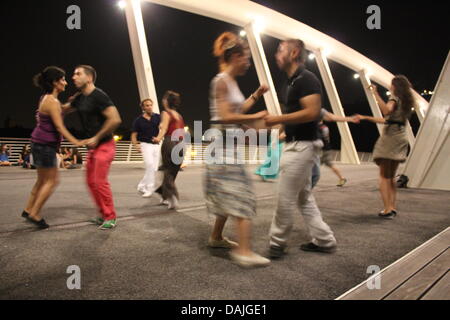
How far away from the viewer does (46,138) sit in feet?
9.36

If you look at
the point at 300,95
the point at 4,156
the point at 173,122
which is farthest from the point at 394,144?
the point at 4,156

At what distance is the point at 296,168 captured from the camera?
6.92 feet

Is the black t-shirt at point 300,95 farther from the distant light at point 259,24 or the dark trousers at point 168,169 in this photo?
the distant light at point 259,24

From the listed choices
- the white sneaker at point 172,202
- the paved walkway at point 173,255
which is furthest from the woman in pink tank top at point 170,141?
the paved walkway at point 173,255

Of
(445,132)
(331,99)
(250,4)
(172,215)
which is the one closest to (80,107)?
(172,215)

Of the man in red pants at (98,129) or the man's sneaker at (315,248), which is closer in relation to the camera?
the man's sneaker at (315,248)

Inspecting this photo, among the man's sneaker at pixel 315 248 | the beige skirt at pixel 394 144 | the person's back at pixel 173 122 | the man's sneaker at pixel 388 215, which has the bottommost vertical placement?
the man's sneaker at pixel 388 215

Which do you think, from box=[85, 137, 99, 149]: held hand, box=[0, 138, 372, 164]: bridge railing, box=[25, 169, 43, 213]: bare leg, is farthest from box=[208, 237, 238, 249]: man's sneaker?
box=[0, 138, 372, 164]: bridge railing

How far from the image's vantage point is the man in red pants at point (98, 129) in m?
2.81

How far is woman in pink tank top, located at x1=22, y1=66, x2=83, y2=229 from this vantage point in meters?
2.78

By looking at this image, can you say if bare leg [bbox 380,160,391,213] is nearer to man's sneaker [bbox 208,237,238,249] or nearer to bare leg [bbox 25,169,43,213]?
man's sneaker [bbox 208,237,238,249]

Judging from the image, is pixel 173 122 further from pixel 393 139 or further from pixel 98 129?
pixel 393 139

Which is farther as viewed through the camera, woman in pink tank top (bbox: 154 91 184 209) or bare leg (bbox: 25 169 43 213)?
woman in pink tank top (bbox: 154 91 184 209)
